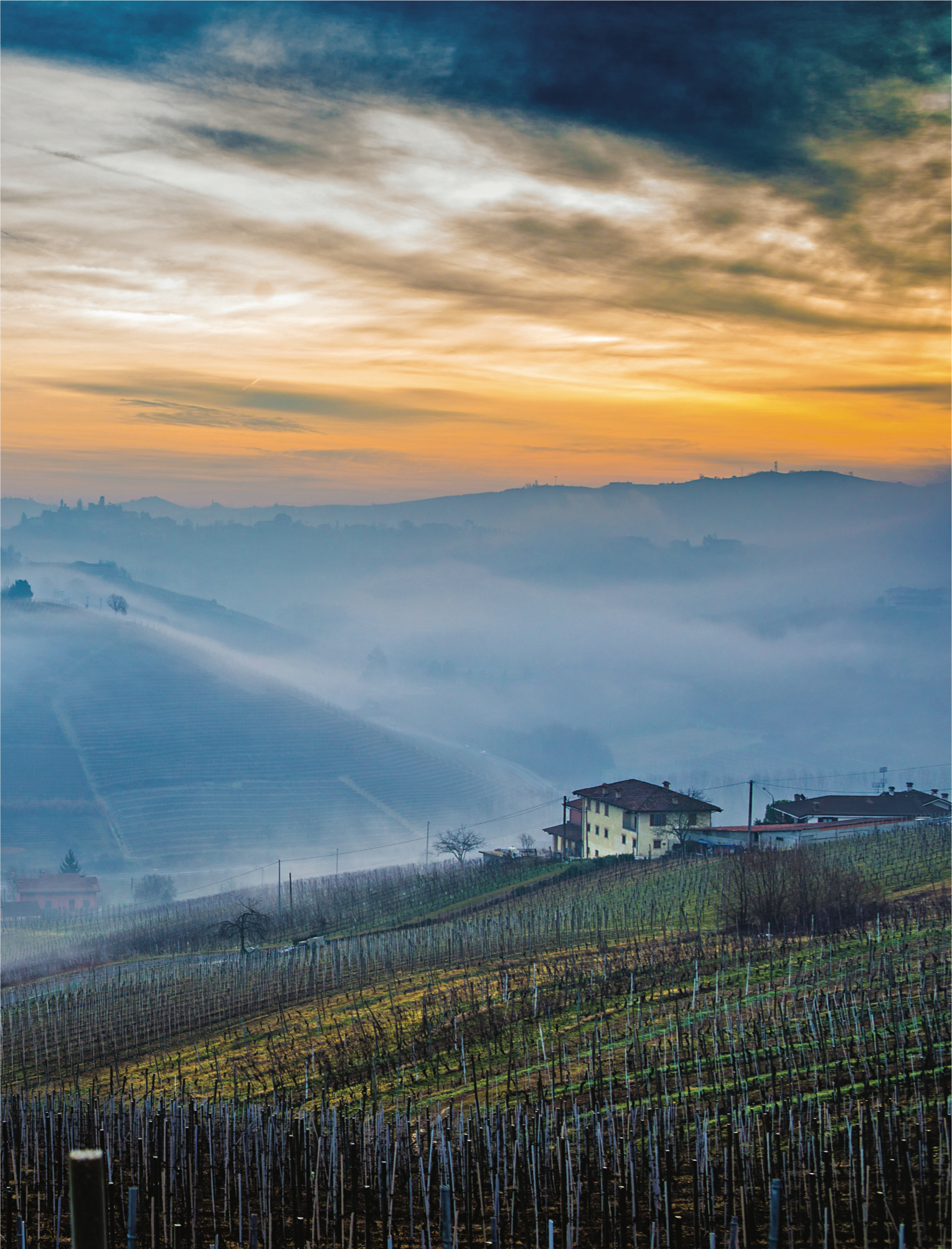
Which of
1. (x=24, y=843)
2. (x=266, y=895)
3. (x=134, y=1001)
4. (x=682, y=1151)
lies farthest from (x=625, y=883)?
(x=24, y=843)

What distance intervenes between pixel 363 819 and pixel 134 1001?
16475 cm

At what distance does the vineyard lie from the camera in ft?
35.0

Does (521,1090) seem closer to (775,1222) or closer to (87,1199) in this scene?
(775,1222)

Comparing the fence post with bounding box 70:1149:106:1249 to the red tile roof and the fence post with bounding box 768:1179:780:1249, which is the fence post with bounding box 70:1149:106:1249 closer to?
the fence post with bounding box 768:1179:780:1249

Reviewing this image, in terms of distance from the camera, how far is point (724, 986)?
22406 mm

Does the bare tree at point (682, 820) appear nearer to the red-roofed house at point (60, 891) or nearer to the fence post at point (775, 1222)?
the fence post at point (775, 1222)

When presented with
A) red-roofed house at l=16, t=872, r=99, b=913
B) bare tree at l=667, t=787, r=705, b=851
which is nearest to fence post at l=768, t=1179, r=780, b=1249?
bare tree at l=667, t=787, r=705, b=851

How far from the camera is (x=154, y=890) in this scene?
13838 centimetres

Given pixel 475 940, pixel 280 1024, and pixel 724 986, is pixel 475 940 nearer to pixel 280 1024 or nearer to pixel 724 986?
pixel 280 1024

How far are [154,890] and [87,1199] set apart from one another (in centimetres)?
14413

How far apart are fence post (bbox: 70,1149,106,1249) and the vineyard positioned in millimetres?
6810

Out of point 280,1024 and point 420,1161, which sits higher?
point 420,1161

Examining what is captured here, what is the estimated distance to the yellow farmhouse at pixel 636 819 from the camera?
2721 inches

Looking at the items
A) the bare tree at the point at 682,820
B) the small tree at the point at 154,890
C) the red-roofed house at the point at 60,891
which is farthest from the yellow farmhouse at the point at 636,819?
the small tree at the point at 154,890
